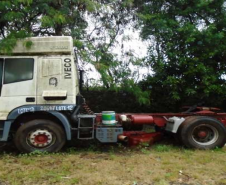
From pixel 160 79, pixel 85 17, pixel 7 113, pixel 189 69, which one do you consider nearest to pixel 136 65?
pixel 160 79

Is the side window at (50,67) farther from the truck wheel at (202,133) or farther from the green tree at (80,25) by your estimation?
the truck wheel at (202,133)

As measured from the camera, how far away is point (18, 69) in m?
6.49

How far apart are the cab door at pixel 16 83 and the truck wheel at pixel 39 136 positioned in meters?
0.50

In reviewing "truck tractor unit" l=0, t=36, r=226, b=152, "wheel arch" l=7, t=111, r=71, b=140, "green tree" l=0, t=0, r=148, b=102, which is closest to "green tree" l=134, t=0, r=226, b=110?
"green tree" l=0, t=0, r=148, b=102

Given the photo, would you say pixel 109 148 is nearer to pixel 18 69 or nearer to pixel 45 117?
pixel 45 117

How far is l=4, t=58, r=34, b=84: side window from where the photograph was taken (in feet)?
21.2

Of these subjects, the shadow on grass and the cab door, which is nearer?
the cab door

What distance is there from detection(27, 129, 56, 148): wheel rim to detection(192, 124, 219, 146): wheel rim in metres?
3.64

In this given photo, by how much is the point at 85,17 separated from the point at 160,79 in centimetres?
350

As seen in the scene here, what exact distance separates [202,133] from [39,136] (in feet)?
13.5

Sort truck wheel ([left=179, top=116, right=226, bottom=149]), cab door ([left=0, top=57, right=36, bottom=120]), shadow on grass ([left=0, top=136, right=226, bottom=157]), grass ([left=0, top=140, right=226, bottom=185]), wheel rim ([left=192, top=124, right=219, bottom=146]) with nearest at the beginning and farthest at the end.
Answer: grass ([left=0, top=140, right=226, bottom=185]) → cab door ([left=0, top=57, right=36, bottom=120]) → shadow on grass ([left=0, top=136, right=226, bottom=157]) → truck wheel ([left=179, top=116, right=226, bottom=149]) → wheel rim ([left=192, top=124, right=219, bottom=146])

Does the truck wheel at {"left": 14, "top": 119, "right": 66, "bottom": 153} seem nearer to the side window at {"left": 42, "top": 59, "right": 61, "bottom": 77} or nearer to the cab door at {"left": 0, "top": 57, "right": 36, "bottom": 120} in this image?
the cab door at {"left": 0, "top": 57, "right": 36, "bottom": 120}

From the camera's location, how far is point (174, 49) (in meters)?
10.2

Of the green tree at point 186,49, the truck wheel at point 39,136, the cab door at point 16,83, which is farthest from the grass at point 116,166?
the green tree at point 186,49
